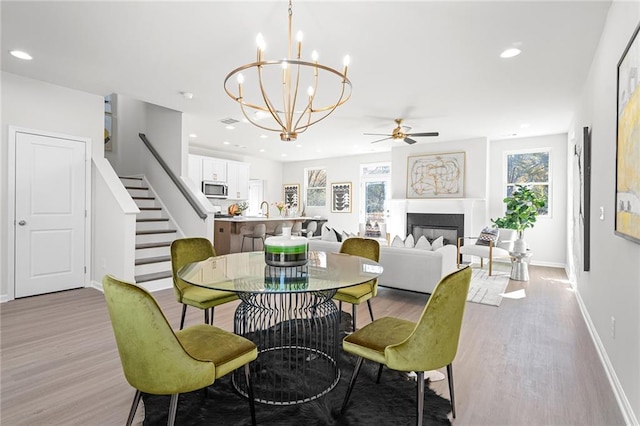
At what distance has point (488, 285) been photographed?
5059mm

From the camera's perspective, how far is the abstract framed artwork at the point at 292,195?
10.5 metres

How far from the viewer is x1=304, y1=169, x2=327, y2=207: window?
1013 cm

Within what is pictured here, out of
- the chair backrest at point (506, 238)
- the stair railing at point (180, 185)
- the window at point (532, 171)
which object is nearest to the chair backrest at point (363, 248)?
the stair railing at point (180, 185)

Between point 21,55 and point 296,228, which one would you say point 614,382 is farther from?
point 296,228

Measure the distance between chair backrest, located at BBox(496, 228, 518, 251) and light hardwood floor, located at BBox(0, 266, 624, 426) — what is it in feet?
7.25

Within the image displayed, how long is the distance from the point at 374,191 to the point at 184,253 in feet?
23.0

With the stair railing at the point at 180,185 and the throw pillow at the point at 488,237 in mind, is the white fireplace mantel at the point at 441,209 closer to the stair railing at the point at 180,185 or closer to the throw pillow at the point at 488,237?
the throw pillow at the point at 488,237

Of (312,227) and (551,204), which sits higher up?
(551,204)

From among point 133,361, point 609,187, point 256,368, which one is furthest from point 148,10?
point 609,187

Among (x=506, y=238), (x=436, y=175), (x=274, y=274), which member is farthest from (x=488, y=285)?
(x=274, y=274)

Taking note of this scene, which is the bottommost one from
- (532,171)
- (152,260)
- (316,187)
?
(152,260)

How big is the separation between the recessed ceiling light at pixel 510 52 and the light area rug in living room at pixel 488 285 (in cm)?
221

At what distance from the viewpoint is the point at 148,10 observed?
2598mm

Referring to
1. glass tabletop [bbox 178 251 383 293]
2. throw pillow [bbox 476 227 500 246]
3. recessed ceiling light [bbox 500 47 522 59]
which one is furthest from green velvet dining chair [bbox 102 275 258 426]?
throw pillow [bbox 476 227 500 246]
